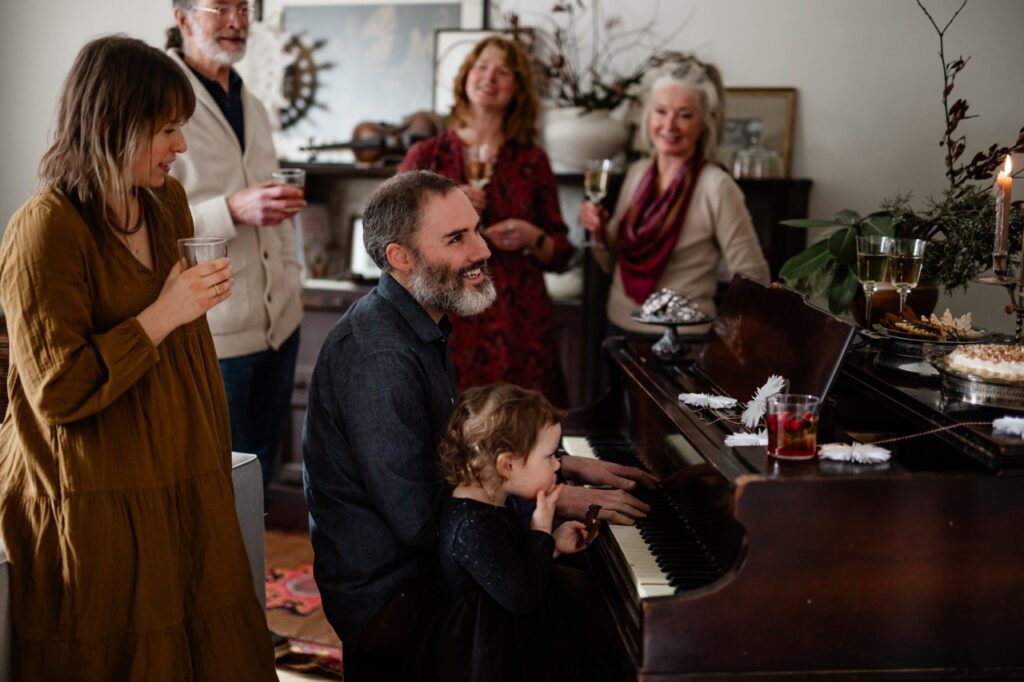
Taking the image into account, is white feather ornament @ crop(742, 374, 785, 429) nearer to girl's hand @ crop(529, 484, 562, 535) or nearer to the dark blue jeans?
girl's hand @ crop(529, 484, 562, 535)

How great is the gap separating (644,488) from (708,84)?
2.26m

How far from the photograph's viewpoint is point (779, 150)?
3.91 meters

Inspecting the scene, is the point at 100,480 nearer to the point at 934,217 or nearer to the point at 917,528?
the point at 917,528

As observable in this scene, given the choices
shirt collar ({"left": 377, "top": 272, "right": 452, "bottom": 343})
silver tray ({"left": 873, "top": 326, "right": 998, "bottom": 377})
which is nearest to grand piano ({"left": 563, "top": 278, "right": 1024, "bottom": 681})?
silver tray ({"left": 873, "top": 326, "right": 998, "bottom": 377})

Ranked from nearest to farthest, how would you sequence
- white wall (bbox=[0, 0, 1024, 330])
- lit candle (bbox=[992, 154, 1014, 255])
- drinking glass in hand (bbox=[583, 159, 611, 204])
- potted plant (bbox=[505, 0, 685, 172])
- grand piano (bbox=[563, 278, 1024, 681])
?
grand piano (bbox=[563, 278, 1024, 681]), lit candle (bbox=[992, 154, 1014, 255]), drinking glass in hand (bbox=[583, 159, 611, 204]), white wall (bbox=[0, 0, 1024, 330]), potted plant (bbox=[505, 0, 685, 172])

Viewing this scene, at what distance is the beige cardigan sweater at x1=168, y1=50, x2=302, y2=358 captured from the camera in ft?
8.84

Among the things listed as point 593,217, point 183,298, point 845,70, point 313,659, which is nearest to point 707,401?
point 183,298

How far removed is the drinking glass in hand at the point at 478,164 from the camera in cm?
296

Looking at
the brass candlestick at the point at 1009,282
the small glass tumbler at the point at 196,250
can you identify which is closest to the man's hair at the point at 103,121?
the small glass tumbler at the point at 196,250

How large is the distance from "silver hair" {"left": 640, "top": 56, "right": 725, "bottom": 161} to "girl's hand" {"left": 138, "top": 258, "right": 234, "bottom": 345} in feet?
6.54

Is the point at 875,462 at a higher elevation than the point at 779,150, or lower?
lower

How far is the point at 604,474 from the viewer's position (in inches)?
83.0

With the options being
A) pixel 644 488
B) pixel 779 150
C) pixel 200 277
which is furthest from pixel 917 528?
pixel 779 150

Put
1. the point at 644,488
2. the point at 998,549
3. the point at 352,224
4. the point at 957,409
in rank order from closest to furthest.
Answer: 1. the point at 998,549
2. the point at 957,409
3. the point at 644,488
4. the point at 352,224
